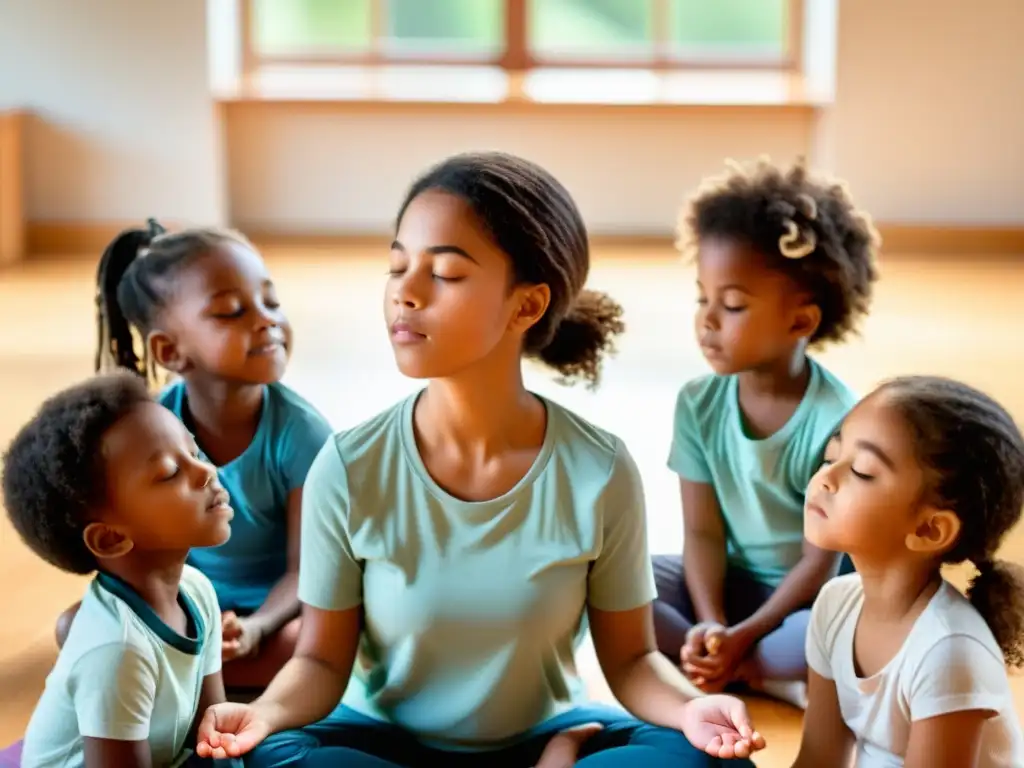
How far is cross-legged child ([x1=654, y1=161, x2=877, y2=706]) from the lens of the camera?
81.9 inches

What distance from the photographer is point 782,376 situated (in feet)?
7.09

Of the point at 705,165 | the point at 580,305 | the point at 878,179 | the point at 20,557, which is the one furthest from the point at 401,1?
the point at 580,305

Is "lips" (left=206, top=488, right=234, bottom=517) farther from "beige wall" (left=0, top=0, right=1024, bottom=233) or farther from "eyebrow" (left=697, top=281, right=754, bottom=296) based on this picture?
"beige wall" (left=0, top=0, right=1024, bottom=233)

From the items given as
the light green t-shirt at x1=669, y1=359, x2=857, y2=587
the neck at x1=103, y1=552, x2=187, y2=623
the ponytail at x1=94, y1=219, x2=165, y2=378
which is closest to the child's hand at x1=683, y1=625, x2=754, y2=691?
the light green t-shirt at x1=669, y1=359, x2=857, y2=587

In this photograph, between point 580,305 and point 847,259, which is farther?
→ point 847,259

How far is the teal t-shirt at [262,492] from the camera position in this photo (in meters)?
2.11

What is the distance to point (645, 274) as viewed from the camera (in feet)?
18.9

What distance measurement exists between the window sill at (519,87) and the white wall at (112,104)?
0.23 metres

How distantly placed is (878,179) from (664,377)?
269cm

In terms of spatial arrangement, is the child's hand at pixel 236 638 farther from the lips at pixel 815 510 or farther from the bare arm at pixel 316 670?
the lips at pixel 815 510

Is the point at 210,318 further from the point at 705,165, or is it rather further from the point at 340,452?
the point at 705,165

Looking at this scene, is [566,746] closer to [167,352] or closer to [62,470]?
[62,470]

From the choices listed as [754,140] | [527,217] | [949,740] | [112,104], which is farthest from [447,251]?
[754,140]

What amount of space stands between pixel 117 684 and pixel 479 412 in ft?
1.47
